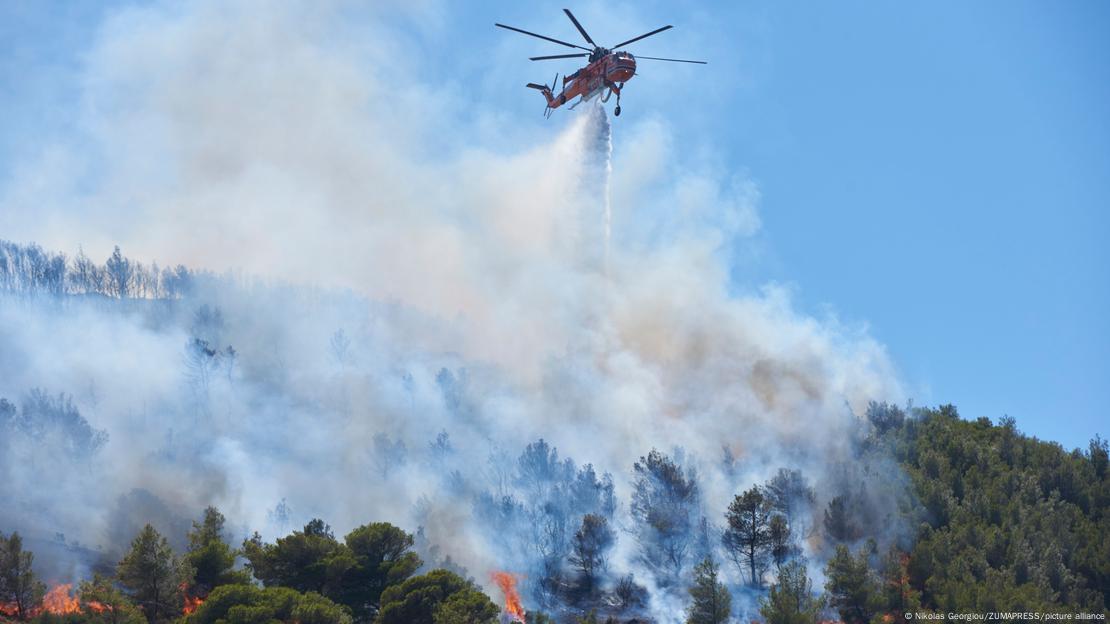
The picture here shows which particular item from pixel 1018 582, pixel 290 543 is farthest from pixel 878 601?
pixel 290 543

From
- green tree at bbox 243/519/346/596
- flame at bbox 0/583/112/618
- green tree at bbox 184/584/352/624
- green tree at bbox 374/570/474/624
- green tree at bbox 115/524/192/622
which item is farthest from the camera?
green tree at bbox 243/519/346/596

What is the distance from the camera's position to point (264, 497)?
346 feet

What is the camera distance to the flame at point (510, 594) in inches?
3260

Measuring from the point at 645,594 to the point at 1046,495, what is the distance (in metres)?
43.9

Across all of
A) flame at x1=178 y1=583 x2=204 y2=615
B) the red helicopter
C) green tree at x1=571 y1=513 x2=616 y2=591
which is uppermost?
the red helicopter

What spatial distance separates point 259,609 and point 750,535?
156 ft

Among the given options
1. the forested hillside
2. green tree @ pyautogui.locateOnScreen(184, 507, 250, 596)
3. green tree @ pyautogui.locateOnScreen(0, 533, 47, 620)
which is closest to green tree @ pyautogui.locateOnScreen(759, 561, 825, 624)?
the forested hillside

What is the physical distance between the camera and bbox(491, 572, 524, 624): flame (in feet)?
272

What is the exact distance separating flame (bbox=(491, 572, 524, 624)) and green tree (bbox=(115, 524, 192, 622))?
90.6 ft

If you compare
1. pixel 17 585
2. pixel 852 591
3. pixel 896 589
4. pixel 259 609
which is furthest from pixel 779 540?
pixel 17 585

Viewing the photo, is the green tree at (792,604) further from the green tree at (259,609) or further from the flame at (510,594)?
the green tree at (259,609)

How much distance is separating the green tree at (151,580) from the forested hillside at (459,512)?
142 mm

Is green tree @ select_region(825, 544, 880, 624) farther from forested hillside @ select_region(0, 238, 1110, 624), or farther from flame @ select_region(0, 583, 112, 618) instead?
flame @ select_region(0, 583, 112, 618)

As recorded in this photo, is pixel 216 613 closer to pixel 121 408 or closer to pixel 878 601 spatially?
pixel 878 601
